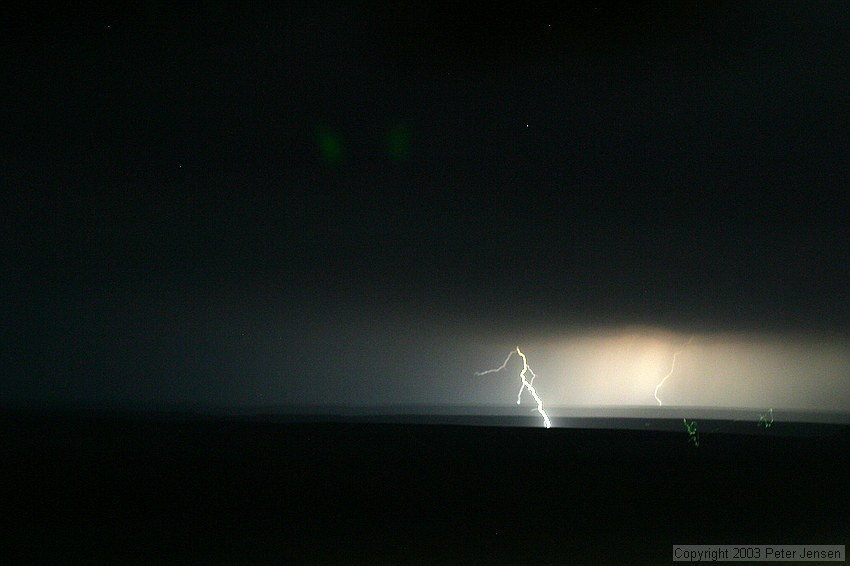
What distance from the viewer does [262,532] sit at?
10.9 metres

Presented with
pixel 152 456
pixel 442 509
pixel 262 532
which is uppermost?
pixel 152 456

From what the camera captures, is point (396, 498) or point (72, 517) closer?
point (72, 517)

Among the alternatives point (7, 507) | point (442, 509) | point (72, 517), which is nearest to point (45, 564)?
point (72, 517)

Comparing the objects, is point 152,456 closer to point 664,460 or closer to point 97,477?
point 97,477

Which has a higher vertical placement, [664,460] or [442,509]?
[664,460]

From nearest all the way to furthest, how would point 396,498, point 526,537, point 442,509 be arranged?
point 526,537, point 442,509, point 396,498

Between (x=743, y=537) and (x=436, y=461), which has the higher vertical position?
(x=436, y=461)

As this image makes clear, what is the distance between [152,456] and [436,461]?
398 inches

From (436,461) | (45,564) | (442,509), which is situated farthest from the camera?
(436,461)

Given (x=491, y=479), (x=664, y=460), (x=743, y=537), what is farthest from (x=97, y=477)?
(x=664, y=460)

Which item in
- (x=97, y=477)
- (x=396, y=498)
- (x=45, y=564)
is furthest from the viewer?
(x=97, y=477)

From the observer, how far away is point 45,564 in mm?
8227

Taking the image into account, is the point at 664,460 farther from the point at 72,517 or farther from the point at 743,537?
the point at 72,517

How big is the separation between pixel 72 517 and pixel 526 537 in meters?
6.99
